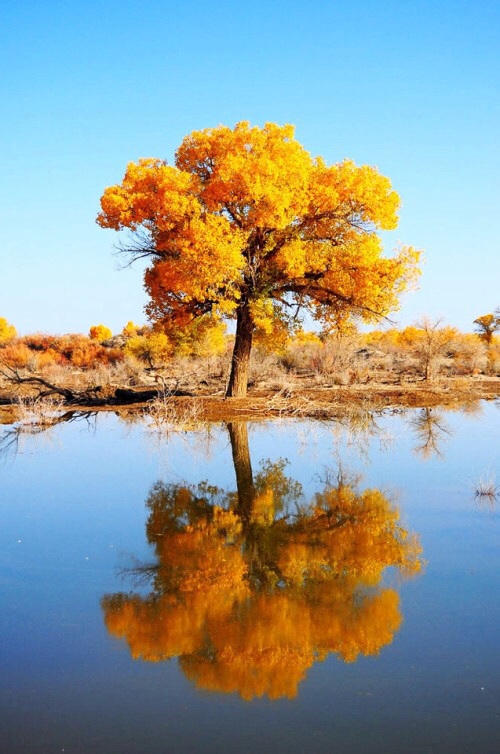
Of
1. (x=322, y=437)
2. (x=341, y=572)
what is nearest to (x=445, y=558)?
(x=341, y=572)

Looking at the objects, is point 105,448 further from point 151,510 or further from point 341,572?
point 341,572

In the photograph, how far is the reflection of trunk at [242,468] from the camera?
30.4ft

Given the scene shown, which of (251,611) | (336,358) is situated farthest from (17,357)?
(251,611)

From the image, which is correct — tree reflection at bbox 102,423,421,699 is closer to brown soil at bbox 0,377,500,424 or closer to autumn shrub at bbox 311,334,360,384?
brown soil at bbox 0,377,500,424

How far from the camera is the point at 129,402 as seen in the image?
2328 centimetres

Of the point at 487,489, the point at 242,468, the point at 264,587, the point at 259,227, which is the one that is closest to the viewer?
the point at 264,587

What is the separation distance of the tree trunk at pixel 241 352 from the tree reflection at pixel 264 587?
1271cm

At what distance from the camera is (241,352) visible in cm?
2239

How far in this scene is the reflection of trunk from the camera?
9.27m

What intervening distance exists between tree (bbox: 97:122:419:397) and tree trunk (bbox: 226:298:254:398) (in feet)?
0.12

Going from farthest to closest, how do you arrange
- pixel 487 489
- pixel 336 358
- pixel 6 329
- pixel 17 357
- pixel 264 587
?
pixel 6 329 → pixel 17 357 → pixel 336 358 → pixel 487 489 → pixel 264 587

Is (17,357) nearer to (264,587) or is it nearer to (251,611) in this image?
(264,587)

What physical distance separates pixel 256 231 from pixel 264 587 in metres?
16.2

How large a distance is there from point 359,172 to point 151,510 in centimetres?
1460
